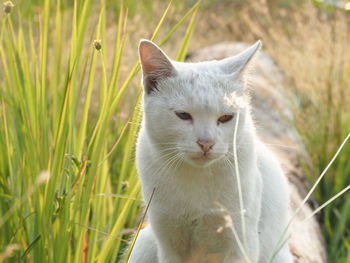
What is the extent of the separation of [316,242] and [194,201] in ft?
3.98

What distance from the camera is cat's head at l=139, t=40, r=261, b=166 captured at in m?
2.06

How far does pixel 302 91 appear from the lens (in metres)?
4.45

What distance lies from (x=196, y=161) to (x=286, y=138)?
6.31 ft

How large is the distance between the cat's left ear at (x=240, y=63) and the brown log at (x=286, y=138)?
2.01 feet

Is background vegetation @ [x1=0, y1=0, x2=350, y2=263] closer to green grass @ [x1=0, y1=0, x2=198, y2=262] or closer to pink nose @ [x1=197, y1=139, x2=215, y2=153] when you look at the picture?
green grass @ [x1=0, y1=0, x2=198, y2=262]

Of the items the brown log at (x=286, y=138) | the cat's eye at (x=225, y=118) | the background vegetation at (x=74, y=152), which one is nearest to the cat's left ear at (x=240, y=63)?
the cat's eye at (x=225, y=118)

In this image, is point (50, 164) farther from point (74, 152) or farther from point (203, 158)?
point (203, 158)

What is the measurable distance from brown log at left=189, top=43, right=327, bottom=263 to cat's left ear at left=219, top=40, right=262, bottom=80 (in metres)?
0.61

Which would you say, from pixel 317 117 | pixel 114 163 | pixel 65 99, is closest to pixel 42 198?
pixel 65 99

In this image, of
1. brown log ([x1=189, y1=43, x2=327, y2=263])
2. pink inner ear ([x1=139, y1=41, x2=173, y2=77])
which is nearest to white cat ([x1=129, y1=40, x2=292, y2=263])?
pink inner ear ([x1=139, y1=41, x2=173, y2=77])

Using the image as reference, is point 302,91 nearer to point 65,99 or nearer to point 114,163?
point 114,163

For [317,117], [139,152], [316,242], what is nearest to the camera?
[139,152]

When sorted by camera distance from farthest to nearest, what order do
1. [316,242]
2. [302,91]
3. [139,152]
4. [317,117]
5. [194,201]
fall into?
[302,91] → [317,117] → [316,242] → [139,152] → [194,201]

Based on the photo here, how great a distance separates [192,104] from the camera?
209cm
